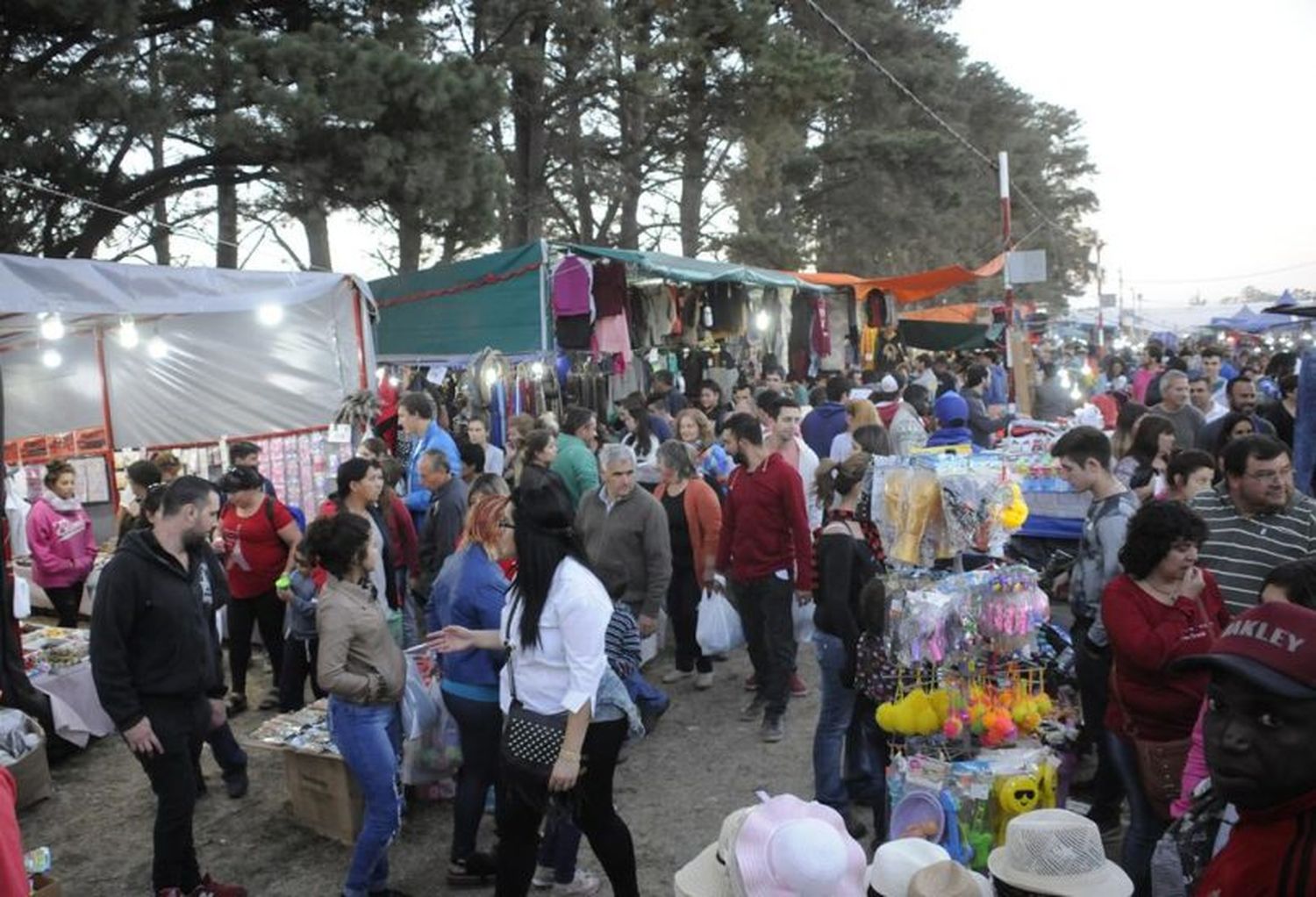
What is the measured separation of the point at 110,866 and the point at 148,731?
152 centimetres

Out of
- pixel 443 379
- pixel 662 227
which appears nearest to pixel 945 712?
pixel 443 379

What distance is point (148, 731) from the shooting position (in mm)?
3584

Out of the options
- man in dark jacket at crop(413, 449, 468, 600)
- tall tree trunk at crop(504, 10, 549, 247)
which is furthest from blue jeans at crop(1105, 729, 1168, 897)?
tall tree trunk at crop(504, 10, 549, 247)

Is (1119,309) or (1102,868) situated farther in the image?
(1119,309)

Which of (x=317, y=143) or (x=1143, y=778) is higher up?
(x=317, y=143)

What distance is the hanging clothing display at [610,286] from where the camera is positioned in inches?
384

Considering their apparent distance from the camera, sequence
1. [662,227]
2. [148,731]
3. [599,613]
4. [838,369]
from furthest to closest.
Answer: [662,227], [838,369], [148,731], [599,613]

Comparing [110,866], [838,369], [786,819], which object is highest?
[838,369]

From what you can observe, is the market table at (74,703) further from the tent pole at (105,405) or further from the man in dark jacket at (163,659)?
the tent pole at (105,405)

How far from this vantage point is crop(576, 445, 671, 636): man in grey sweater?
5465 millimetres

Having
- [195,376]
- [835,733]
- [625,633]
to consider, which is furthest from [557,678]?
[195,376]

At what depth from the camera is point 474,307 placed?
10094 mm

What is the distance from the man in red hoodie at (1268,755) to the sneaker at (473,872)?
323cm

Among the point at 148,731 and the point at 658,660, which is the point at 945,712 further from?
the point at 658,660
